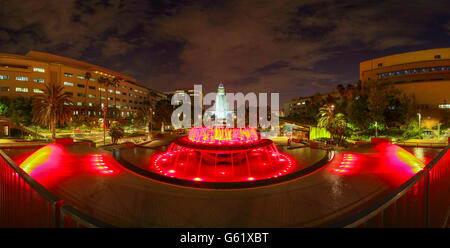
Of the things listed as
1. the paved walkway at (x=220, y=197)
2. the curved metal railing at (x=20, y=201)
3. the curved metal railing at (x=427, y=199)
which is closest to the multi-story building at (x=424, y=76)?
the paved walkway at (x=220, y=197)

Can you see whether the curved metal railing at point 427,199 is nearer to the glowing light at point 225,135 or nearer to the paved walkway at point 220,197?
the paved walkway at point 220,197

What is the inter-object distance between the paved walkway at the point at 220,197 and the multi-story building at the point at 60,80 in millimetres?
58934

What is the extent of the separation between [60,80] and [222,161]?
7606 cm

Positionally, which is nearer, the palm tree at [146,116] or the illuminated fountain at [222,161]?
the illuminated fountain at [222,161]

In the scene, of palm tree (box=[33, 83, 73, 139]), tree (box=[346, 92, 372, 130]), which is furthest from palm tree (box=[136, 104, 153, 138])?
tree (box=[346, 92, 372, 130])

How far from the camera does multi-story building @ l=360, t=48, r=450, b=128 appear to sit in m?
47.7

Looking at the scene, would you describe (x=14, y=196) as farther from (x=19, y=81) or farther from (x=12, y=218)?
(x=19, y=81)

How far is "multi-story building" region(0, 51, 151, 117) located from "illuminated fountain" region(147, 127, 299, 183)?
190ft

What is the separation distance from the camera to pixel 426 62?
5341 cm

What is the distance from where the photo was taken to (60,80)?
63.8 m

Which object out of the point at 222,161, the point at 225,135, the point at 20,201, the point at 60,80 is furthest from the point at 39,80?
the point at 20,201

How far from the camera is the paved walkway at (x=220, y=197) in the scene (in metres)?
6.95

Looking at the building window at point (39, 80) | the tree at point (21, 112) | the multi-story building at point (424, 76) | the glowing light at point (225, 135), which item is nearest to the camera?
the glowing light at point (225, 135)
